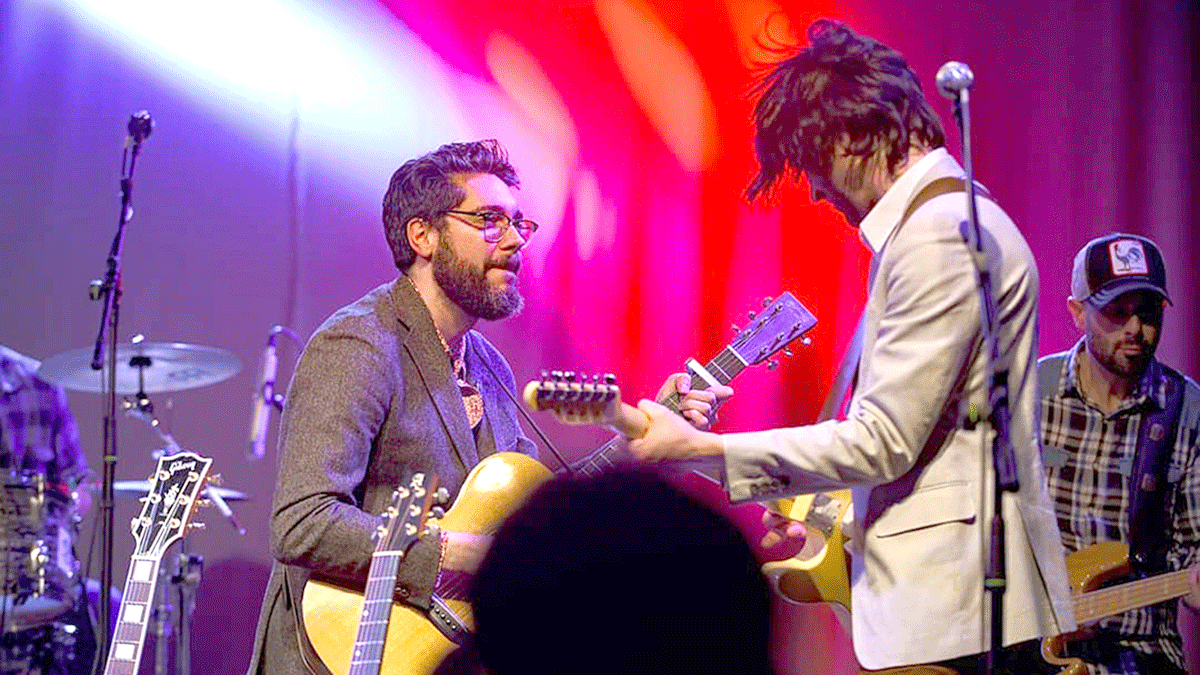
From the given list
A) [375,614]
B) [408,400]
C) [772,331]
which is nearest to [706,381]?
[772,331]

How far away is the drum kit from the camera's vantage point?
15.4 ft

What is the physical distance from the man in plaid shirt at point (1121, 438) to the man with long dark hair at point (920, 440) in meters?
1.90

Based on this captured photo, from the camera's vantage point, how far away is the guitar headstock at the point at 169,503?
3631 millimetres

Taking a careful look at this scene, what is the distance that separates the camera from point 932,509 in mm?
2311

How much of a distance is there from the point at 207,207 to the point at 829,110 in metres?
3.71

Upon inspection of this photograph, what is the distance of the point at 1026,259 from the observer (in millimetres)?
2426

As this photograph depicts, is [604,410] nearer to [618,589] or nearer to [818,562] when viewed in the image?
[618,589]

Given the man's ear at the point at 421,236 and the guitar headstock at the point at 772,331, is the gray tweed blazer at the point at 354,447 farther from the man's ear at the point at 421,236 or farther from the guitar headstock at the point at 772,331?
the guitar headstock at the point at 772,331

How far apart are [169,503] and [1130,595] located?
2.99 meters

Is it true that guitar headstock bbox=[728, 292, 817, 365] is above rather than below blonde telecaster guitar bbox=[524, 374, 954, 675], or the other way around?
above

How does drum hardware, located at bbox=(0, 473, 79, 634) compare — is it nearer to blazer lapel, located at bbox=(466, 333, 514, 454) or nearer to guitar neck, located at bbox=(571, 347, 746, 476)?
blazer lapel, located at bbox=(466, 333, 514, 454)

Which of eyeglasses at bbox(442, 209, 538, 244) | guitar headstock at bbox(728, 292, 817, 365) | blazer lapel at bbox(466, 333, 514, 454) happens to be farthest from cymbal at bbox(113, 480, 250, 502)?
guitar headstock at bbox(728, 292, 817, 365)

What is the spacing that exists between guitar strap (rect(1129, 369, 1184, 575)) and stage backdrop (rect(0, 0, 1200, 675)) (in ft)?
4.49

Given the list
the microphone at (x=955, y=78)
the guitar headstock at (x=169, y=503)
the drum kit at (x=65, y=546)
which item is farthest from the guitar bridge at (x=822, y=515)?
the drum kit at (x=65, y=546)
